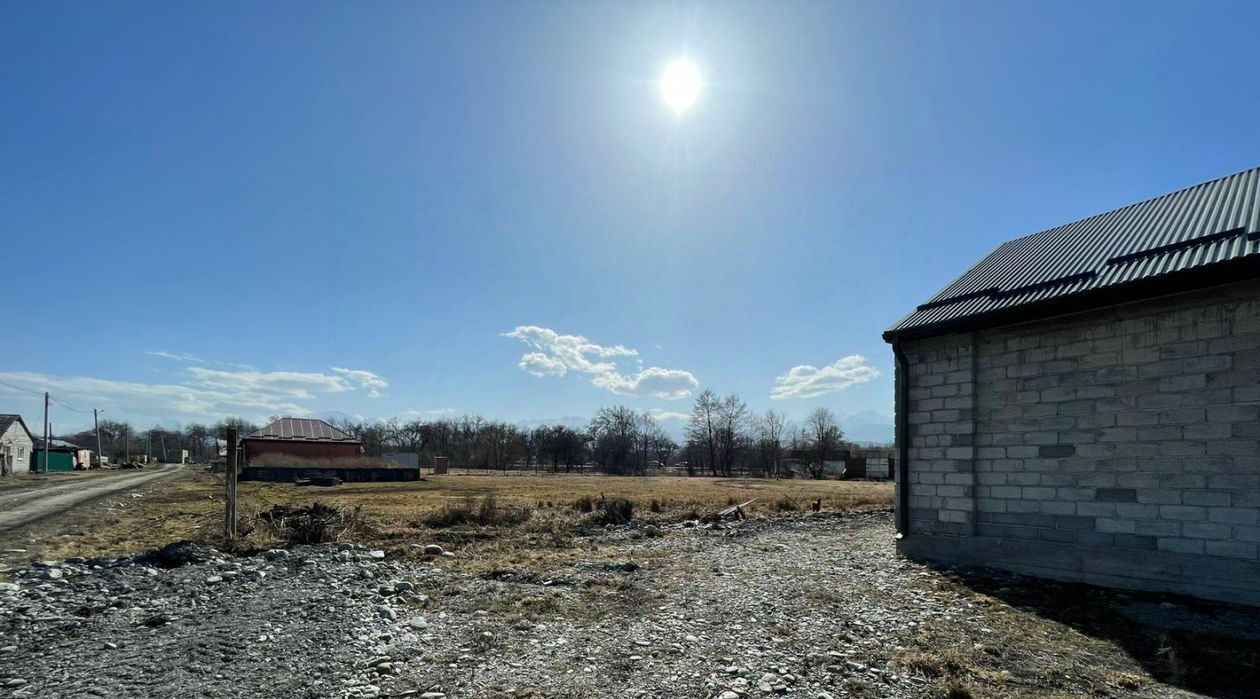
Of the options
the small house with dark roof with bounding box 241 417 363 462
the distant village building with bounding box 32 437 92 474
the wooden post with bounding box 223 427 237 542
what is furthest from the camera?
the distant village building with bounding box 32 437 92 474

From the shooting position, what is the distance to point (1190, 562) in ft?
25.9

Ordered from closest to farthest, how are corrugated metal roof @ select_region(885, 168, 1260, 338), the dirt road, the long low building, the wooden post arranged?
corrugated metal roof @ select_region(885, 168, 1260, 338) < the wooden post < the dirt road < the long low building

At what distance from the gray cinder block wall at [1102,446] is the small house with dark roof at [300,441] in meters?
42.4

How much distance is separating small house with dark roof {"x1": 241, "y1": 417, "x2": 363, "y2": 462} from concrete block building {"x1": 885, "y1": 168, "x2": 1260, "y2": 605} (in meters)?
42.4

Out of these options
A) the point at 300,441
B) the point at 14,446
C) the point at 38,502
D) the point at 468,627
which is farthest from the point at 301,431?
the point at 468,627

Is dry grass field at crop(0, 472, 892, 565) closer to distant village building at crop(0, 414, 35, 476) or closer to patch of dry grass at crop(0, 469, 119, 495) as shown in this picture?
patch of dry grass at crop(0, 469, 119, 495)

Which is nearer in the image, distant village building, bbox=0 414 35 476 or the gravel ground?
the gravel ground

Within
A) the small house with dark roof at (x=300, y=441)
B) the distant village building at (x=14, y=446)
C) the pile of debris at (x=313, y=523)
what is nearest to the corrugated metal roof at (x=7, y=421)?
the distant village building at (x=14, y=446)

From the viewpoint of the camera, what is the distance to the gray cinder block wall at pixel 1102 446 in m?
7.70

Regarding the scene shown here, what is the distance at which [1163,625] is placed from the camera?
272 inches

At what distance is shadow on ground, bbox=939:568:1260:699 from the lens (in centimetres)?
540

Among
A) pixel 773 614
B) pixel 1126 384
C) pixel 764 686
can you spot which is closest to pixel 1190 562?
pixel 1126 384

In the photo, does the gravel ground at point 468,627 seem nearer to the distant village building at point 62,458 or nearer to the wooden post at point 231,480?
the wooden post at point 231,480

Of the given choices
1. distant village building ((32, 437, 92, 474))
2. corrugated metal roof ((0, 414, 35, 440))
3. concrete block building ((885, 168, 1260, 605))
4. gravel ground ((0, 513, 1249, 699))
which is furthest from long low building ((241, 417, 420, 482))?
concrete block building ((885, 168, 1260, 605))
